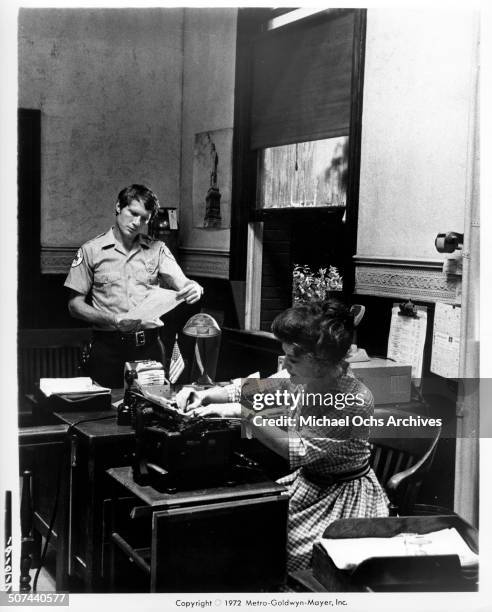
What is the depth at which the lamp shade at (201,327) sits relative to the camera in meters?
2.70

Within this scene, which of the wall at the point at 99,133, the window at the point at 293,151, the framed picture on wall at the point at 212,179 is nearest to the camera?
the wall at the point at 99,133

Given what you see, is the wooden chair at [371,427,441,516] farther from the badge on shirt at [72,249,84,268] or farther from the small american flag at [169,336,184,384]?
the badge on shirt at [72,249,84,268]

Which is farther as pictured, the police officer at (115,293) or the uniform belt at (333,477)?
the police officer at (115,293)

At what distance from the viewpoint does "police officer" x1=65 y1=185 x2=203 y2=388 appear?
2.99 m

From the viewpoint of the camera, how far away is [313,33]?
3250 millimetres

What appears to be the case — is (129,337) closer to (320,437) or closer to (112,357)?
(112,357)

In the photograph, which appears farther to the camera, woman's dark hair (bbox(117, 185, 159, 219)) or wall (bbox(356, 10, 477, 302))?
woman's dark hair (bbox(117, 185, 159, 219))

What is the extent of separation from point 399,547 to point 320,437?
559 mm

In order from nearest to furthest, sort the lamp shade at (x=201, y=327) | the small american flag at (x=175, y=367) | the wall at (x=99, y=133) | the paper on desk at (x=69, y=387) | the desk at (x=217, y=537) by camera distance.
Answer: the desk at (x=217, y=537), the paper on desk at (x=69, y=387), the lamp shade at (x=201, y=327), the small american flag at (x=175, y=367), the wall at (x=99, y=133)

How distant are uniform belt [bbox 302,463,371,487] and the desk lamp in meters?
0.79

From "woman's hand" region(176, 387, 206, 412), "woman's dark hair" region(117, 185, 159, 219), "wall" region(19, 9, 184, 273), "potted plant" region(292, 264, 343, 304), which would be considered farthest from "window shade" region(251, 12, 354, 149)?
"woman's hand" region(176, 387, 206, 412)

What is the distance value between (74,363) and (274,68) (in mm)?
1751

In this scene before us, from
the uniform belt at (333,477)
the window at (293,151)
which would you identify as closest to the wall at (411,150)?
the window at (293,151)

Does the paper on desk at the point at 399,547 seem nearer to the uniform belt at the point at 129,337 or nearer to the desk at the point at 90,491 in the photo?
the desk at the point at 90,491
